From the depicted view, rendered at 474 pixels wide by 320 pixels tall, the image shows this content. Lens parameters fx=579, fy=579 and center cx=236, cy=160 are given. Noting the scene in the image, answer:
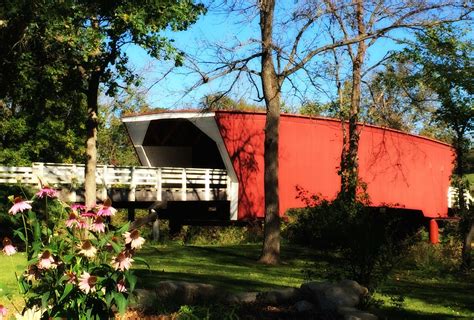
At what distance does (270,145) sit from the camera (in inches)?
525

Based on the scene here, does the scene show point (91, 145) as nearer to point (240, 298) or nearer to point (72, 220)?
point (240, 298)

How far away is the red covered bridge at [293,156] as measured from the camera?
2162 centimetres

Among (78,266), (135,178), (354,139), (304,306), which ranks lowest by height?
(304,306)

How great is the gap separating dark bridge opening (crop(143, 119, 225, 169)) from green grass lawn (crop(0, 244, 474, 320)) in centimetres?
1128

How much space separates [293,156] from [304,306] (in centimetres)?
1702

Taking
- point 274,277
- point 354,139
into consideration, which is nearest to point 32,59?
point 274,277

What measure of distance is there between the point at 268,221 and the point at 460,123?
6104 millimetres

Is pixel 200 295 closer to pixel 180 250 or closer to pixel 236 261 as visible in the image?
pixel 236 261

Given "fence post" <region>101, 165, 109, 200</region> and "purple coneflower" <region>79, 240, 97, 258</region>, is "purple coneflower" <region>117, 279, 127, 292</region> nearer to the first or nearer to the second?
"purple coneflower" <region>79, 240, 97, 258</region>

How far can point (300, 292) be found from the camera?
6.21 metres

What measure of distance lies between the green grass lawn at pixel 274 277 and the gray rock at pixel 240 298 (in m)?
0.92

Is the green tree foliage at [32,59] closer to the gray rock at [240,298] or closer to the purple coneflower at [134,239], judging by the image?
the gray rock at [240,298]

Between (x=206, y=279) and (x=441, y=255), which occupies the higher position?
(x=441, y=255)

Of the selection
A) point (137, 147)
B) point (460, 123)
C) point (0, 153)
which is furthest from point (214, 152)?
point (460, 123)
